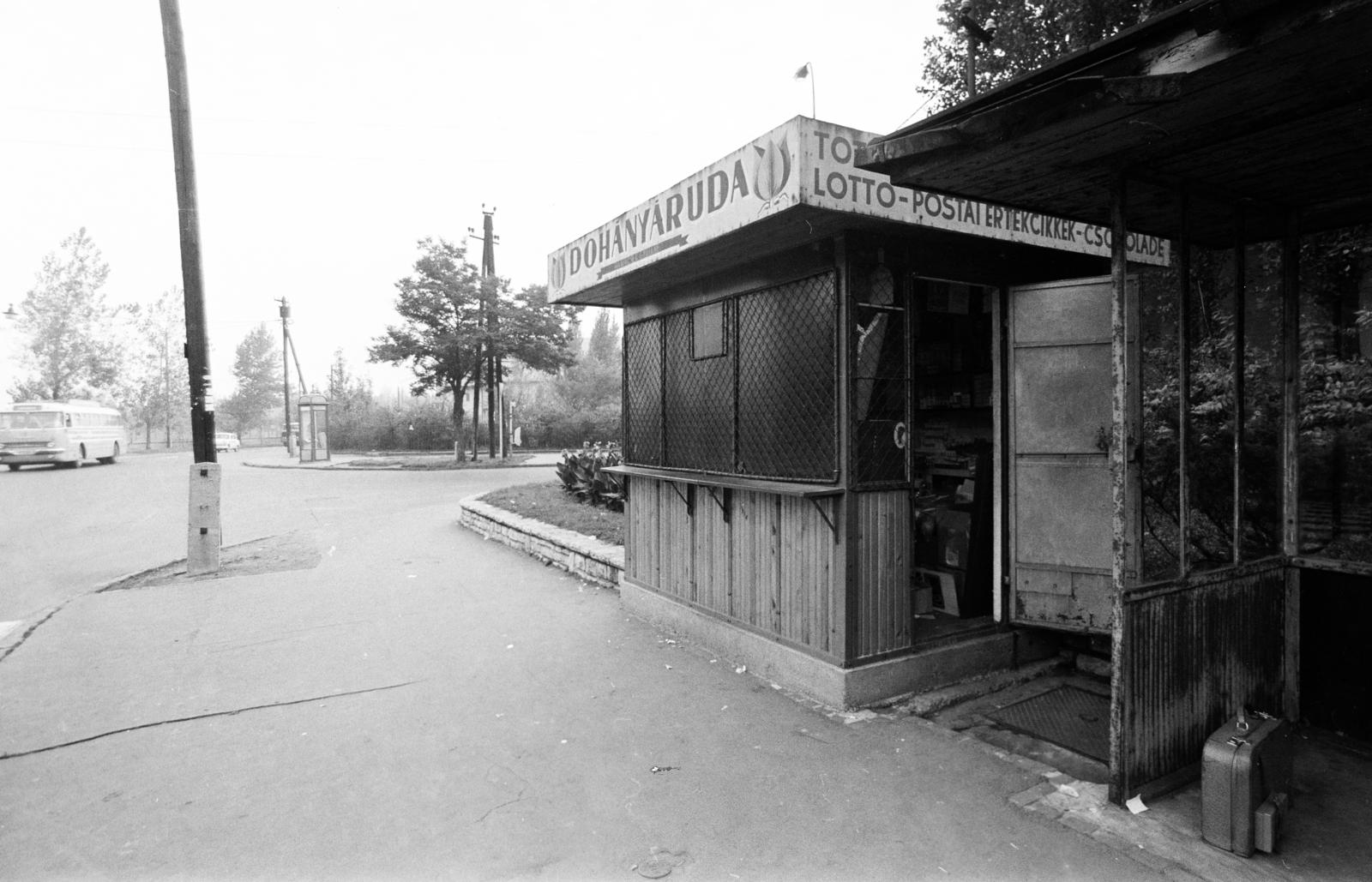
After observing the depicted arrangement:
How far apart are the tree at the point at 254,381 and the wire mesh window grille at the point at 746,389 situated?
192 ft

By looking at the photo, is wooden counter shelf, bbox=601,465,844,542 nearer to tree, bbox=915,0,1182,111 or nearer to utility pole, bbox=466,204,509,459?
tree, bbox=915,0,1182,111

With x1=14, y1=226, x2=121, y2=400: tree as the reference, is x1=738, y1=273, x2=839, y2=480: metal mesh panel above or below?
below

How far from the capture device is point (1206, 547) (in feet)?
16.1

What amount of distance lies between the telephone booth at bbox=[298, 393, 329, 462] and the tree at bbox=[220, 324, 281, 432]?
3158cm

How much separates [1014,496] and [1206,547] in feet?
4.63

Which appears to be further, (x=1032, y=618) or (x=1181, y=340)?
(x=1032, y=618)

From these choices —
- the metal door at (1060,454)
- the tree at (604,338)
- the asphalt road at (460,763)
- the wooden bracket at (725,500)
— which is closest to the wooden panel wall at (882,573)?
the asphalt road at (460,763)

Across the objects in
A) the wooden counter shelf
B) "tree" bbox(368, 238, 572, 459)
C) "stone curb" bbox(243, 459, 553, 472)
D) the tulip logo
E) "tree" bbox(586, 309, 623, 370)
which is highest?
"tree" bbox(586, 309, 623, 370)

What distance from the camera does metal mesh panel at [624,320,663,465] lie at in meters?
6.15

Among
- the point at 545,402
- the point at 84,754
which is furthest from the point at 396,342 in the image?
the point at 84,754

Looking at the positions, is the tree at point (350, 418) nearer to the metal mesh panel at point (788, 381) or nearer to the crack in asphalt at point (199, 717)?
the crack in asphalt at point (199, 717)

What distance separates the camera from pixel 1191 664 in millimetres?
Answer: 3262

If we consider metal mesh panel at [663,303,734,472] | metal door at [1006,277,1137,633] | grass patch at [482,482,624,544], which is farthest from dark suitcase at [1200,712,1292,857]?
grass patch at [482,482,624,544]

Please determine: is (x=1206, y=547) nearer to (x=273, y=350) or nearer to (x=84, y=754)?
(x=84, y=754)
